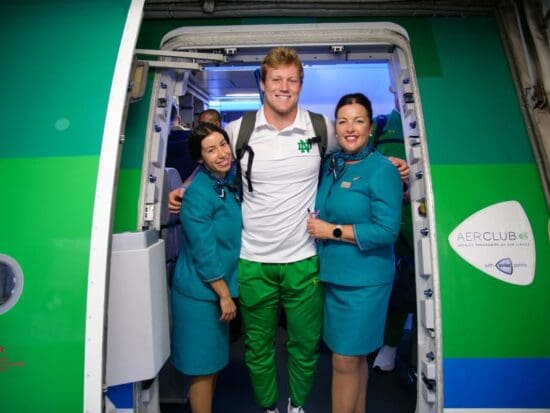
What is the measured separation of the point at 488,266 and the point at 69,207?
192cm

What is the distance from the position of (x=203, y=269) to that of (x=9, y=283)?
2.63ft

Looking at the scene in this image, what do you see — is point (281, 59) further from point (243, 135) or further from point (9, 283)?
point (9, 283)

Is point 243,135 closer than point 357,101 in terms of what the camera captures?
No

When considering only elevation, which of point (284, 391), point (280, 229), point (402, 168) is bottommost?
point (284, 391)

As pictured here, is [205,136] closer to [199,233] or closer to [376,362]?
[199,233]

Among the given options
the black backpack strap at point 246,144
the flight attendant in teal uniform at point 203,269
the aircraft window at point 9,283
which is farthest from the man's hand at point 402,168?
the aircraft window at point 9,283

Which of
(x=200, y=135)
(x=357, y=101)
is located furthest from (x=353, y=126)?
(x=200, y=135)

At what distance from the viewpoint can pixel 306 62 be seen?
2.24 meters

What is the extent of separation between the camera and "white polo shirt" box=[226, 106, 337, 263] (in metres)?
1.83

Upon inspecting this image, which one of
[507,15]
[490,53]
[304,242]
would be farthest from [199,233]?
[507,15]

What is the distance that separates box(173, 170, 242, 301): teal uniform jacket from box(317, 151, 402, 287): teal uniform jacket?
499 mm

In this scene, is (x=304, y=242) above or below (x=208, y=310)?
above

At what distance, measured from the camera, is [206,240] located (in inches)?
68.7

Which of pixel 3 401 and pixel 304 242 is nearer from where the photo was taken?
pixel 3 401
